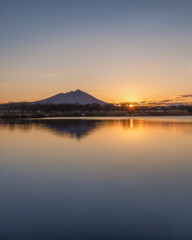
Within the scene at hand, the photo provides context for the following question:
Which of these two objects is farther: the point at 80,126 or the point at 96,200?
the point at 80,126

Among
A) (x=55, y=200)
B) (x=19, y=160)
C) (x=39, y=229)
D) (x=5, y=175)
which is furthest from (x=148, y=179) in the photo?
(x=19, y=160)

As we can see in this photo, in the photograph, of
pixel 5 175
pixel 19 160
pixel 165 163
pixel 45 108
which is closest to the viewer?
pixel 5 175

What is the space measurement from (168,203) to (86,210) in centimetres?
172

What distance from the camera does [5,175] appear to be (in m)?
6.37

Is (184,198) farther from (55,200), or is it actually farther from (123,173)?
(55,200)

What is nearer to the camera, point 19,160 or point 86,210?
point 86,210

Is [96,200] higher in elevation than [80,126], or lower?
lower

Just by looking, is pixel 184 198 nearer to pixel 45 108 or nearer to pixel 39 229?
pixel 39 229

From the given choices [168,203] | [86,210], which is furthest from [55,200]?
[168,203]

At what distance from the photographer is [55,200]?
14.6 ft

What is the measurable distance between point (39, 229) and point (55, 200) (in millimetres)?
1034

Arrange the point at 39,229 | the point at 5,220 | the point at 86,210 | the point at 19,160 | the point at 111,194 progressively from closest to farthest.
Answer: the point at 39,229 → the point at 5,220 → the point at 86,210 → the point at 111,194 → the point at 19,160

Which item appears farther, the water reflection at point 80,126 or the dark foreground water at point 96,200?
the water reflection at point 80,126

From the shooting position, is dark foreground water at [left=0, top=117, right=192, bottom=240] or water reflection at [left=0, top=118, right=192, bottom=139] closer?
dark foreground water at [left=0, top=117, right=192, bottom=240]
